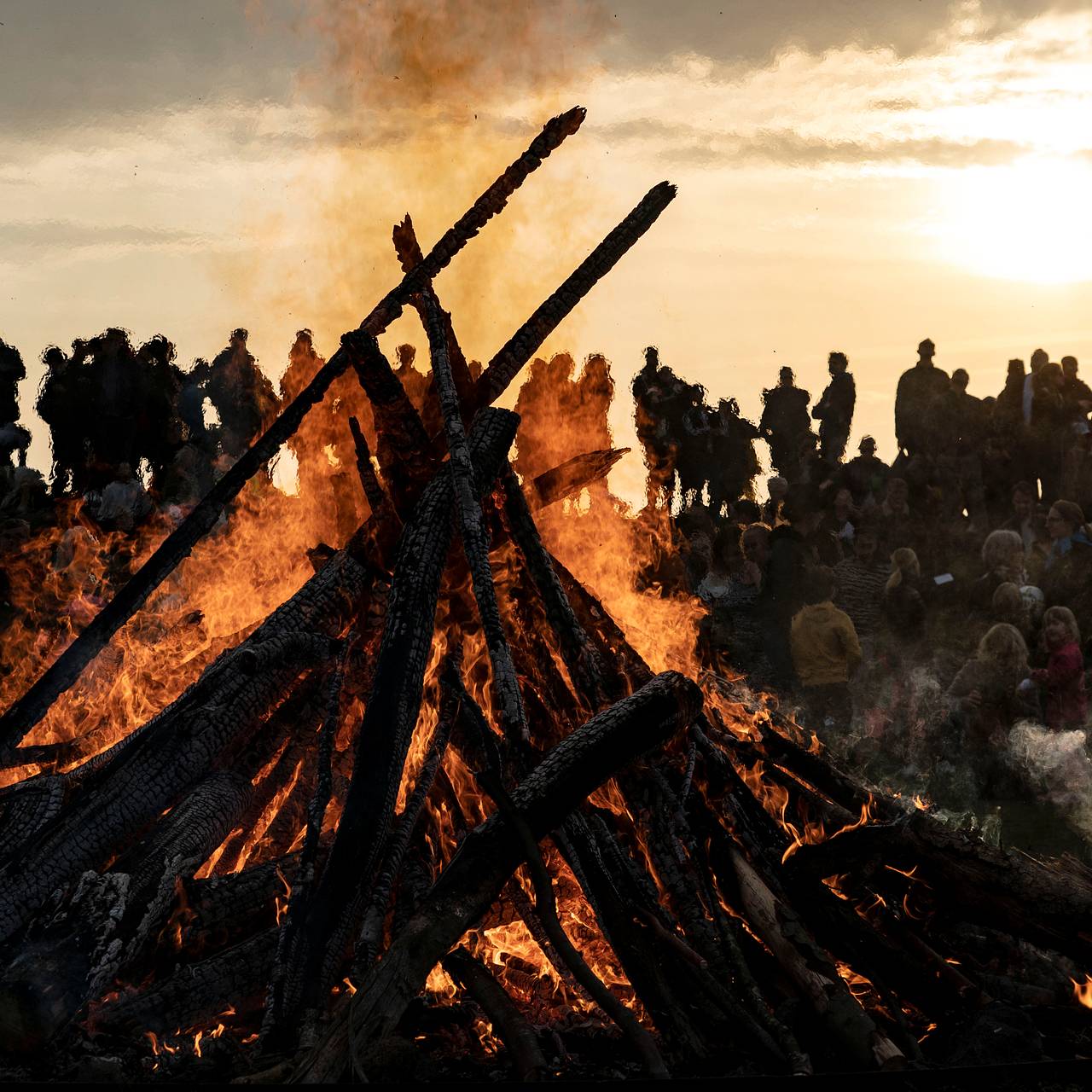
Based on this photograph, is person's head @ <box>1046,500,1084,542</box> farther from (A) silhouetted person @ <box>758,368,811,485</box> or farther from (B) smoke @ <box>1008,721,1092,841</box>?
(A) silhouetted person @ <box>758,368,811,485</box>

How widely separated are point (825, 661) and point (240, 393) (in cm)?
766

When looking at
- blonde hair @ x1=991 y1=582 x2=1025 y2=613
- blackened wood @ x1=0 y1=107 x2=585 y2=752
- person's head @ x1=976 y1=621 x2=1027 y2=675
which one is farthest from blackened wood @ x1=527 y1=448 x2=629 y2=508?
blonde hair @ x1=991 y1=582 x2=1025 y2=613

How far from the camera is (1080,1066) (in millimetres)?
3961

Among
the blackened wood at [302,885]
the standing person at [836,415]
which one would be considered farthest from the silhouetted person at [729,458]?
the blackened wood at [302,885]

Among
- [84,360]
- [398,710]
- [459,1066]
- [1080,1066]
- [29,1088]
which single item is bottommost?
[459,1066]

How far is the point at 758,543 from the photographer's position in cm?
1307

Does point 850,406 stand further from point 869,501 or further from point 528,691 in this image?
point 528,691

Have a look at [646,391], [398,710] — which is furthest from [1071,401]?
[398,710]

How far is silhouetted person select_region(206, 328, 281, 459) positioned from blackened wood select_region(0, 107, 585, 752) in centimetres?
699

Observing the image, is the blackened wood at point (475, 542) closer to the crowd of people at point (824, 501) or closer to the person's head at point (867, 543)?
the crowd of people at point (824, 501)

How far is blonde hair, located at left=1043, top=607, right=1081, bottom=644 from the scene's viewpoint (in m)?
10.5

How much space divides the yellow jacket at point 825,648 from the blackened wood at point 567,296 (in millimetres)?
4788

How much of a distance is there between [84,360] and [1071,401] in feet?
39.5

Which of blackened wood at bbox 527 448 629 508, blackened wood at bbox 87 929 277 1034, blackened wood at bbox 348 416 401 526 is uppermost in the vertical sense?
blackened wood at bbox 348 416 401 526
